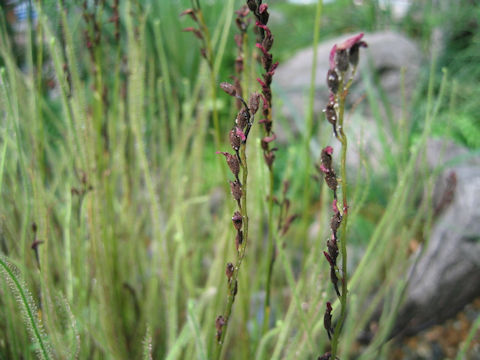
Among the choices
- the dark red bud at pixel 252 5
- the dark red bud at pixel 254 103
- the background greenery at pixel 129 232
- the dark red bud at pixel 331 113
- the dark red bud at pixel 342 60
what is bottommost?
the background greenery at pixel 129 232

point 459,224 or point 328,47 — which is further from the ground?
point 328,47

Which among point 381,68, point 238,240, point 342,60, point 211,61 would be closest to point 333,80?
point 342,60

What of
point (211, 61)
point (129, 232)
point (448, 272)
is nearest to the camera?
point (211, 61)

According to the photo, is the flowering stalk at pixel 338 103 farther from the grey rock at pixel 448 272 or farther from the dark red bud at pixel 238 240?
the grey rock at pixel 448 272

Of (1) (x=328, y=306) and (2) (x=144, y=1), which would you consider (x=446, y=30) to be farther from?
(1) (x=328, y=306)

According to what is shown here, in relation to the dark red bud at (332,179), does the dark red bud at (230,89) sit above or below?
above

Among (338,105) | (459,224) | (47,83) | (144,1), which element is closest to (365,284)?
(459,224)

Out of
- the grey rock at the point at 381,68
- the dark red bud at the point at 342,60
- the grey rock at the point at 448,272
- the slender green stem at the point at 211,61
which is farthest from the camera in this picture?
the grey rock at the point at 381,68

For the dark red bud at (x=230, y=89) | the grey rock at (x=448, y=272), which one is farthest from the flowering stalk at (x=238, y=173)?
the grey rock at (x=448, y=272)

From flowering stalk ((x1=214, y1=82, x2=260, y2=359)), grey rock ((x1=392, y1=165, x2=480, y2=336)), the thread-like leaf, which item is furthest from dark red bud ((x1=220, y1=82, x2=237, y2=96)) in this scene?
grey rock ((x1=392, y1=165, x2=480, y2=336))

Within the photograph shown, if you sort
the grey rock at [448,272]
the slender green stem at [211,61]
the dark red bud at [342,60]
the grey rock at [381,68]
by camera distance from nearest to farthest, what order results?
the dark red bud at [342,60]
the slender green stem at [211,61]
the grey rock at [448,272]
the grey rock at [381,68]

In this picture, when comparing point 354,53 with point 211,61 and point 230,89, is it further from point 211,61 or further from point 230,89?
point 211,61
